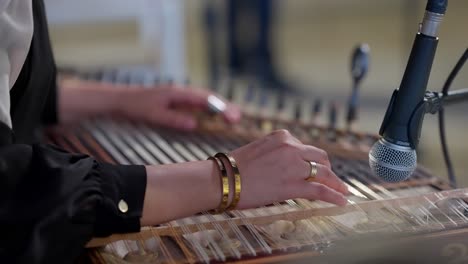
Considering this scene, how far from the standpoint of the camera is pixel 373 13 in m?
5.42

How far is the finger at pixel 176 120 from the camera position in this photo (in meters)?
1.53

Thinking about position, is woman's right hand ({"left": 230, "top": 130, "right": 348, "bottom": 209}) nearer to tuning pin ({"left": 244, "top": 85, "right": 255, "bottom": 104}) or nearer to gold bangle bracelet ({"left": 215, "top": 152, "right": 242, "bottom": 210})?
gold bangle bracelet ({"left": 215, "top": 152, "right": 242, "bottom": 210})

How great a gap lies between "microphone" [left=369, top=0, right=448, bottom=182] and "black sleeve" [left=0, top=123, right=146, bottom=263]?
32cm

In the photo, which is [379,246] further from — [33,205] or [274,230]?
[33,205]

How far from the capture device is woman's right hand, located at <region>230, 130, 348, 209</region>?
1000mm

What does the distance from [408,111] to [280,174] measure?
193mm

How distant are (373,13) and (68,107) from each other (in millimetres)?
4122

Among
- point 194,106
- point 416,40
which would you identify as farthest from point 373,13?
point 416,40

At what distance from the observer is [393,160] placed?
3.13ft

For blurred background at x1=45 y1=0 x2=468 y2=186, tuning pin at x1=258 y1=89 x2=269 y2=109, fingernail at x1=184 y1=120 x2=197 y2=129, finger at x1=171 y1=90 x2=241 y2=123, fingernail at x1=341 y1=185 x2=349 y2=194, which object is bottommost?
blurred background at x1=45 y1=0 x2=468 y2=186

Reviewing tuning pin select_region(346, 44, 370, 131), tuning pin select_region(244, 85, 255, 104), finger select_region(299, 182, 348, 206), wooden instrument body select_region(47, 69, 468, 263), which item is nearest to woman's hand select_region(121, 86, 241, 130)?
tuning pin select_region(244, 85, 255, 104)

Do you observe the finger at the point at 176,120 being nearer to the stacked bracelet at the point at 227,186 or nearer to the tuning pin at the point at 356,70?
the tuning pin at the point at 356,70

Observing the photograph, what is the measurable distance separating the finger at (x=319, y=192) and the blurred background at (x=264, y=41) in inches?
43.6

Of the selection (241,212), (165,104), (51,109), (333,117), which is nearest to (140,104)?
(165,104)
